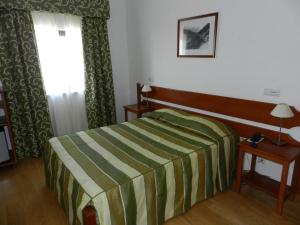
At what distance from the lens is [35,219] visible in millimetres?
1993

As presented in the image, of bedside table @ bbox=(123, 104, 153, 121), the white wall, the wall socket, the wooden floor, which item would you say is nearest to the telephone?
the wall socket

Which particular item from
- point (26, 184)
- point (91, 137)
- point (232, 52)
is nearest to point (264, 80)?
point (232, 52)

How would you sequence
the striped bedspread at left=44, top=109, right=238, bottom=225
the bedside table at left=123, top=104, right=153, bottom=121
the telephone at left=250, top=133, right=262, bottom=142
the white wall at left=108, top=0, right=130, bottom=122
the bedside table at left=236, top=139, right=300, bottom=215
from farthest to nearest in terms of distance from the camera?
1. the white wall at left=108, top=0, right=130, bottom=122
2. the bedside table at left=123, top=104, right=153, bottom=121
3. the telephone at left=250, top=133, right=262, bottom=142
4. the bedside table at left=236, top=139, right=300, bottom=215
5. the striped bedspread at left=44, top=109, right=238, bottom=225

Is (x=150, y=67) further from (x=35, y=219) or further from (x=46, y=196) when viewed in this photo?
(x=35, y=219)

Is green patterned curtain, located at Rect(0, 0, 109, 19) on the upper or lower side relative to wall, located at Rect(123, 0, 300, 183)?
upper

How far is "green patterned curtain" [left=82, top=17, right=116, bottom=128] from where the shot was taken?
3.40 m

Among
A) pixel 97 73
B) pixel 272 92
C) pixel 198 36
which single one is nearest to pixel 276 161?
pixel 272 92

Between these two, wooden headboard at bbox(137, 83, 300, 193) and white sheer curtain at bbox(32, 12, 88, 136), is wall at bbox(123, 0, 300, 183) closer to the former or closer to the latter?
wooden headboard at bbox(137, 83, 300, 193)

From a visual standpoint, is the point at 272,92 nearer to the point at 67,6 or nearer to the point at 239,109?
the point at 239,109

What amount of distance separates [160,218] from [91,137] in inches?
44.6

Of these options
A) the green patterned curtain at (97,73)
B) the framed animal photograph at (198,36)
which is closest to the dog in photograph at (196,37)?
the framed animal photograph at (198,36)

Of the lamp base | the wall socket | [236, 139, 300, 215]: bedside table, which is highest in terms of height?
the wall socket

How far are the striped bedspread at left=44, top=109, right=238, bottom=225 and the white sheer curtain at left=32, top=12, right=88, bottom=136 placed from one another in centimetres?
120

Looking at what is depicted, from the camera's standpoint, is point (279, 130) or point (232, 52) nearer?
point (279, 130)
